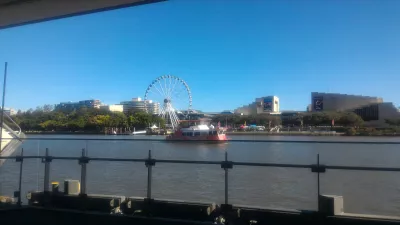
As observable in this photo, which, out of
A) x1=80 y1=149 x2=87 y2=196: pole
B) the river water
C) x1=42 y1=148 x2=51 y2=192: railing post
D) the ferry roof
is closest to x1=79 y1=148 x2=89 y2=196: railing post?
x1=80 y1=149 x2=87 y2=196: pole

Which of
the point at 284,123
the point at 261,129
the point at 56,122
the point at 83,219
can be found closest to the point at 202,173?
the point at 83,219

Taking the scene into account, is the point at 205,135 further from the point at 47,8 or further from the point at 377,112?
the point at 47,8

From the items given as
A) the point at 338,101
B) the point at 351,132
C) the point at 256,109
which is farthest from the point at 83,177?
the point at 256,109

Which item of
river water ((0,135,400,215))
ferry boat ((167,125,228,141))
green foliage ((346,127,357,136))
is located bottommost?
river water ((0,135,400,215))

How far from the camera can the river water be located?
5.95 meters

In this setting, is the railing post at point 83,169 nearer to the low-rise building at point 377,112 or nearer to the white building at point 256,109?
the low-rise building at point 377,112

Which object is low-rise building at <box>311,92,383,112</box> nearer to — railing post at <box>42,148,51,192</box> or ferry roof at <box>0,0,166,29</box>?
ferry roof at <box>0,0,166,29</box>

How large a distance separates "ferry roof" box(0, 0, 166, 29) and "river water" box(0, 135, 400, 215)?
2473 mm

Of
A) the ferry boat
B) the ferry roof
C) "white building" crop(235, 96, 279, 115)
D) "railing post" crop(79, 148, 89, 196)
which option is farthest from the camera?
"white building" crop(235, 96, 279, 115)

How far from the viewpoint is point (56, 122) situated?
1120 cm

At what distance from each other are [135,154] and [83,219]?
214cm

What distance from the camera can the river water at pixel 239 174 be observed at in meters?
5.95

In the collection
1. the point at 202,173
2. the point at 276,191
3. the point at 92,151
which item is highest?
the point at 92,151

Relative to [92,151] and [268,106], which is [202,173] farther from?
[268,106]
